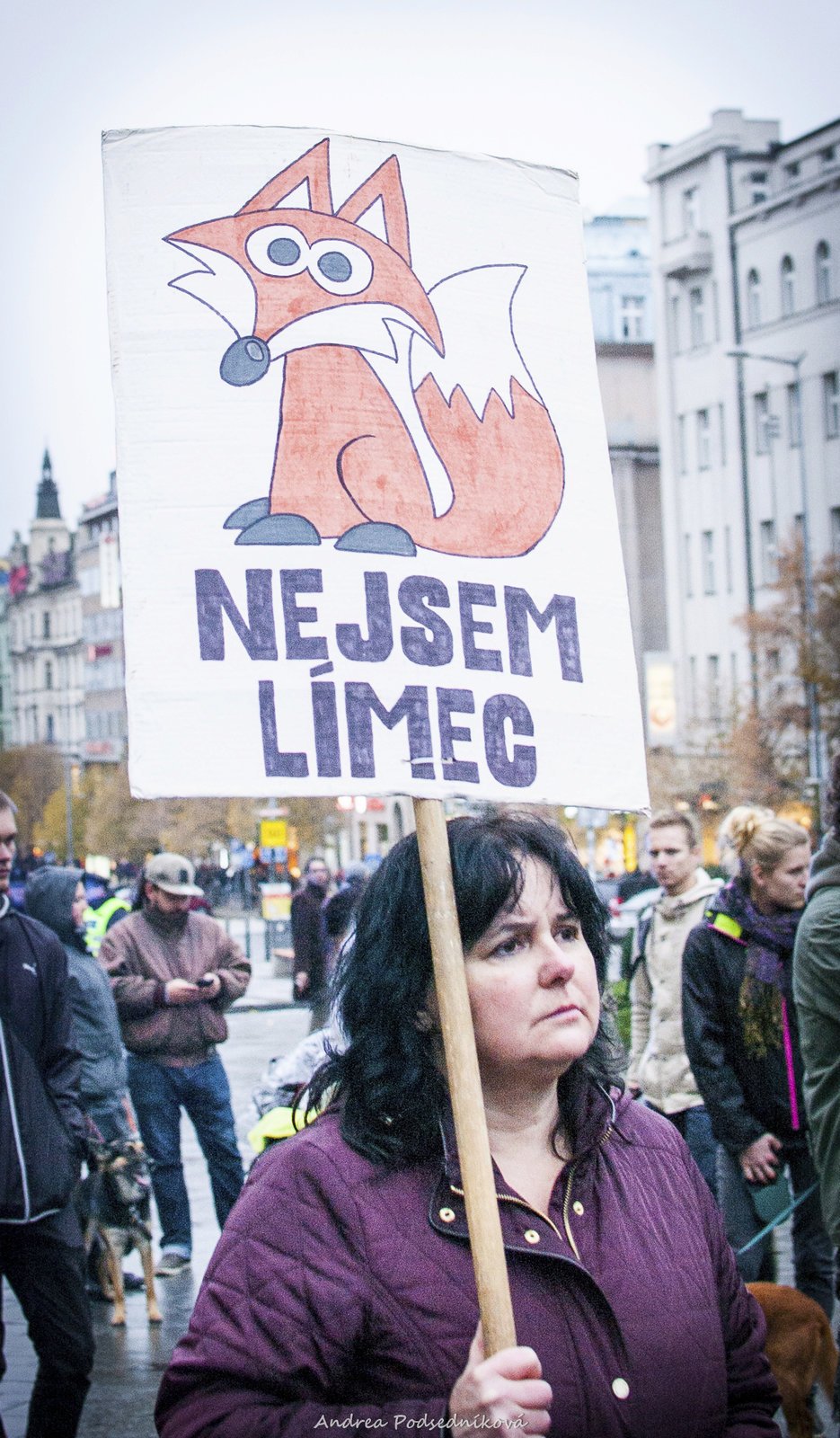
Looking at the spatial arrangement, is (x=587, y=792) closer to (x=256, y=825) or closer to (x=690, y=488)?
(x=690, y=488)

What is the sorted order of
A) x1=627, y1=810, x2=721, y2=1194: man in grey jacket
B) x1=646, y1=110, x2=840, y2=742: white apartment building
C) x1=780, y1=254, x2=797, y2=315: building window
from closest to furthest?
x1=627, y1=810, x2=721, y2=1194: man in grey jacket < x1=646, y1=110, x2=840, y2=742: white apartment building < x1=780, y1=254, x2=797, y2=315: building window

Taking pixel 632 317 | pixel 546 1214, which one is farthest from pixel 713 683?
pixel 546 1214

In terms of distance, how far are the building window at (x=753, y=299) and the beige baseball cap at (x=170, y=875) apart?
173 feet

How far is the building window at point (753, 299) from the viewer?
59.2 metres

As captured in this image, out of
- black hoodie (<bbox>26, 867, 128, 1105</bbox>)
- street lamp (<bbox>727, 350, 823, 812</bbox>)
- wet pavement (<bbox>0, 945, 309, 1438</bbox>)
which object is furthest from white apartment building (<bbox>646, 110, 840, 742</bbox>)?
black hoodie (<bbox>26, 867, 128, 1105</bbox>)

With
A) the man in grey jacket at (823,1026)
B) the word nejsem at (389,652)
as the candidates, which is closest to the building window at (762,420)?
the man in grey jacket at (823,1026)

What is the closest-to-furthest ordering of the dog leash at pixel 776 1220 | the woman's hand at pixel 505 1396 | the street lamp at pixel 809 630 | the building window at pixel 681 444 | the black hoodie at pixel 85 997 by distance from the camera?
the woman's hand at pixel 505 1396 < the dog leash at pixel 776 1220 < the black hoodie at pixel 85 997 < the street lamp at pixel 809 630 < the building window at pixel 681 444

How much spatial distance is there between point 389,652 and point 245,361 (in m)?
0.49

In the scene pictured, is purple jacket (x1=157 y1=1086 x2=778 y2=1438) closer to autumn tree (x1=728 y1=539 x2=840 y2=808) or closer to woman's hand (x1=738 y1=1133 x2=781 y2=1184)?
woman's hand (x1=738 y1=1133 x2=781 y2=1184)

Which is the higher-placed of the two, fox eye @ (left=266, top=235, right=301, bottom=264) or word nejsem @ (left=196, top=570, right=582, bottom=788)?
fox eye @ (left=266, top=235, right=301, bottom=264)

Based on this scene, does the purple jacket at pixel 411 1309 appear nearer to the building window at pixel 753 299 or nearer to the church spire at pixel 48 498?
the building window at pixel 753 299

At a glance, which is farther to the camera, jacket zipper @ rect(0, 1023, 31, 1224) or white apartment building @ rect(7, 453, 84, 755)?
white apartment building @ rect(7, 453, 84, 755)

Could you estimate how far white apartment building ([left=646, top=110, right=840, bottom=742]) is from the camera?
5525cm

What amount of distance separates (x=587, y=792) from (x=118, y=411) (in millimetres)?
878
